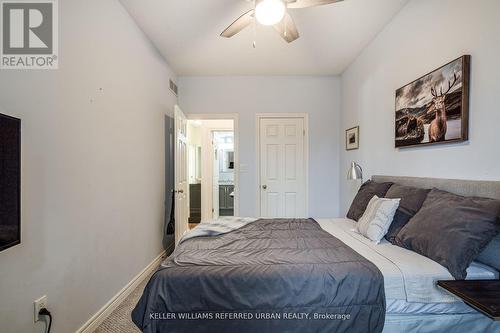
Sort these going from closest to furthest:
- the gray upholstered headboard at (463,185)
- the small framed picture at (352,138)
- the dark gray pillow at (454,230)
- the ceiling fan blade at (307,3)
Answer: the dark gray pillow at (454,230), the gray upholstered headboard at (463,185), the ceiling fan blade at (307,3), the small framed picture at (352,138)

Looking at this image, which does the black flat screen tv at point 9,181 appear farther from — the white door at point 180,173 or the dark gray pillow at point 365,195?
the dark gray pillow at point 365,195

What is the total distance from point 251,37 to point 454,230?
2613mm

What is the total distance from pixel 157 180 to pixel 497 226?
3129 mm

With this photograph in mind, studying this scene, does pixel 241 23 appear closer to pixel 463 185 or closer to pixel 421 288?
pixel 463 185

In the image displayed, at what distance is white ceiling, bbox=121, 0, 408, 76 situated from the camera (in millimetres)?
2398

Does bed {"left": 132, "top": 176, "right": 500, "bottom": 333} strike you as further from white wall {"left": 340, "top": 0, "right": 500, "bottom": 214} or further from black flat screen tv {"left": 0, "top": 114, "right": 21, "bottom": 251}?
black flat screen tv {"left": 0, "top": 114, "right": 21, "bottom": 251}

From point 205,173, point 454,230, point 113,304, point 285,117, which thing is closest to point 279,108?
point 285,117

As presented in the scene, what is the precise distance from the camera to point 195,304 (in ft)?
4.56

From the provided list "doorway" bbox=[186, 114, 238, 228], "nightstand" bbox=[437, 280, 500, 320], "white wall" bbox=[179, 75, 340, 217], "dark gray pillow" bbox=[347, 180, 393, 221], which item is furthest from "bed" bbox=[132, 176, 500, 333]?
"doorway" bbox=[186, 114, 238, 228]

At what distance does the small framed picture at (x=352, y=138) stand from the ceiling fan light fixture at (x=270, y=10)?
6.92 ft

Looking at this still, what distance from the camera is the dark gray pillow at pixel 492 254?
1417 millimetres

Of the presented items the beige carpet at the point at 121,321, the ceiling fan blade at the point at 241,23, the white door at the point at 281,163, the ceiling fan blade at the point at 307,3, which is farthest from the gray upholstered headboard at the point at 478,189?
the beige carpet at the point at 121,321

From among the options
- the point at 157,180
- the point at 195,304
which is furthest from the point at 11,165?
the point at 157,180

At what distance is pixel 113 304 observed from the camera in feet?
7.21
